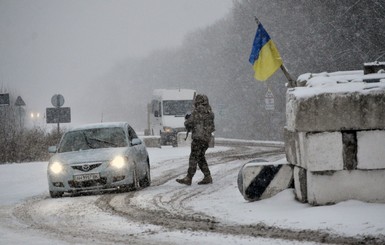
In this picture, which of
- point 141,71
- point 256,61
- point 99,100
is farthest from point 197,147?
point 99,100

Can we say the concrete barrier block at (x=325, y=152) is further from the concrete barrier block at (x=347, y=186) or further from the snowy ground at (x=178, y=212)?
the snowy ground at (x=178, y=212)

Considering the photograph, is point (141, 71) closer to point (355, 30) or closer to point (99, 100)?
point (99, 100)

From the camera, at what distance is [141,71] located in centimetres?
14150

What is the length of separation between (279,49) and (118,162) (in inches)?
1436

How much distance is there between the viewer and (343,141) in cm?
848

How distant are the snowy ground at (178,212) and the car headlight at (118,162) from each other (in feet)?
2.04

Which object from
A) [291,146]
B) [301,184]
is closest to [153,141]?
[291,146]

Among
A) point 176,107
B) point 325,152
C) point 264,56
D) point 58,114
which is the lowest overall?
point 325,152

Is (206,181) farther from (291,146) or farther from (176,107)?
(176,107)

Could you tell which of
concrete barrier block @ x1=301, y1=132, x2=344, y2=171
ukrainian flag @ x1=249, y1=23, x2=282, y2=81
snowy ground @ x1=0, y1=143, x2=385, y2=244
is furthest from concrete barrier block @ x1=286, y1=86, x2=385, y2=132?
ukrainian flag @ x1=249, y1=23, x2=282, y2=81

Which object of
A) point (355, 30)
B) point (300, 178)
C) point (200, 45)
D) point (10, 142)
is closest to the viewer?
point (300, 178)

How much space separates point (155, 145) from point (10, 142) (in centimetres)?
898

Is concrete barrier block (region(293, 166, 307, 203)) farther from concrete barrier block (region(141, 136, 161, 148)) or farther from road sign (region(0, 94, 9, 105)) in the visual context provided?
concrete barrier block (region(141, 136, 161, 148))

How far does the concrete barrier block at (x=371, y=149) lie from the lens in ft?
27.5
